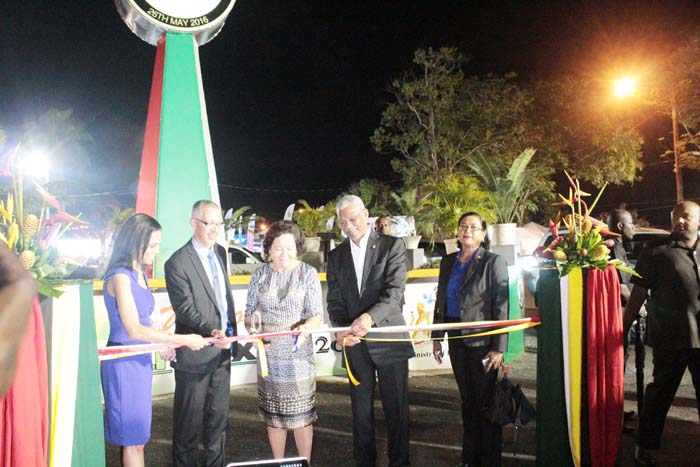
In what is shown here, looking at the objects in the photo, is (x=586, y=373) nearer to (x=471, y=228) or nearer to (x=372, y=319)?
(x=471, y=228)

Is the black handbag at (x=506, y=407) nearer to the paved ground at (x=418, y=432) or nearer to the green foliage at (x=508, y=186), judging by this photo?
the paved ground at (x=418, y=432)

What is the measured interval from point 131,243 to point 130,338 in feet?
1.92

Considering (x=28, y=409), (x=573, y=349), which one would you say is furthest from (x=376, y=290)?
(x=28, y=409)

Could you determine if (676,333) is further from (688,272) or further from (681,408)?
(681,408)

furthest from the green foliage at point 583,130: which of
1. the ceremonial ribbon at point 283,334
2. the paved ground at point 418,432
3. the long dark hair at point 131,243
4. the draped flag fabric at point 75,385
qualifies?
the draped flag fabric at point 75,385

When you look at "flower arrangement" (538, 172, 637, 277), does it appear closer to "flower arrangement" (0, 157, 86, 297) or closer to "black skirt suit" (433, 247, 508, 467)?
"black skirt suit" (433, 247, 508, 467)

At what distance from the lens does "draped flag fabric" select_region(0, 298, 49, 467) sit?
2.35m

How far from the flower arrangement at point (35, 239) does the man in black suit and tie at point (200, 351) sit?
0.87m

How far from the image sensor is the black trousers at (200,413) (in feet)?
11.9

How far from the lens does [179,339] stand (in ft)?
11.4

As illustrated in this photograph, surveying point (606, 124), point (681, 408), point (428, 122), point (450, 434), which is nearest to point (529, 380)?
point (681, 408)

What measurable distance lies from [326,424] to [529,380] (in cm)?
285

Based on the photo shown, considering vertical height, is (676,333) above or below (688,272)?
below

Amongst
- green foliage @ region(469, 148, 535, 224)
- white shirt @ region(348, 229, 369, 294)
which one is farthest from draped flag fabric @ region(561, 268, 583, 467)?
green foliage @ region(469, 148, 535, 224)
